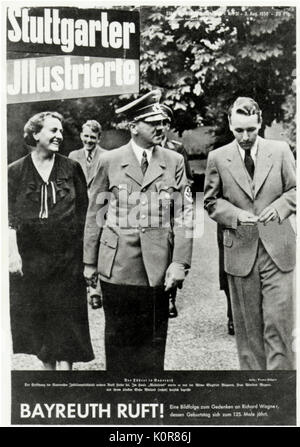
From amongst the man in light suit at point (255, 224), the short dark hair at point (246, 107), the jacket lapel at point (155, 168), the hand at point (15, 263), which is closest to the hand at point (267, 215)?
the man in light suit at point (255, 224)

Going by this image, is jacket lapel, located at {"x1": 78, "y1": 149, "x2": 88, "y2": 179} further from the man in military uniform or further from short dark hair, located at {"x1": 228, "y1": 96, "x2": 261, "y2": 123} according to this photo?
short dark hair, located at {"x1": 228, "y1": 96, "x2": 261, "y2": 123}

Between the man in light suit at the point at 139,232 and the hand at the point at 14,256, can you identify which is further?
the hand at the point at 14,256

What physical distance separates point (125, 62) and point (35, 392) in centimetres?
231

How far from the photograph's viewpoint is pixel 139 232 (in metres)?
3.56

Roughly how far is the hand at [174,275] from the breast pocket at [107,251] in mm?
376

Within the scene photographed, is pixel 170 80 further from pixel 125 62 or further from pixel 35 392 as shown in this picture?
pixel 35 392

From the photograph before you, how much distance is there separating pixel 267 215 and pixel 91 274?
122 cm

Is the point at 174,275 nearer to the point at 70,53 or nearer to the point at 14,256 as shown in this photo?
the point at 14,256

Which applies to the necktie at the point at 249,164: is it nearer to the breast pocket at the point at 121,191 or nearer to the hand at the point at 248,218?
the hand at the point at 248,218

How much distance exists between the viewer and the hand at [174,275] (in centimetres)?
358

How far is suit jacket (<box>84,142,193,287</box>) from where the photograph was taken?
3.55 m

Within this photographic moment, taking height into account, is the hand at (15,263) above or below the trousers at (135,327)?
Answer: above

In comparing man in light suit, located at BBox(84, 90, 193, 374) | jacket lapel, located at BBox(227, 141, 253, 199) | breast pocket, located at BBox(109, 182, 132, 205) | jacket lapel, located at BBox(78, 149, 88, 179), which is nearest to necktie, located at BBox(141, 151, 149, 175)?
man in light suit, located at BBox(84, 90, 193, 374)
